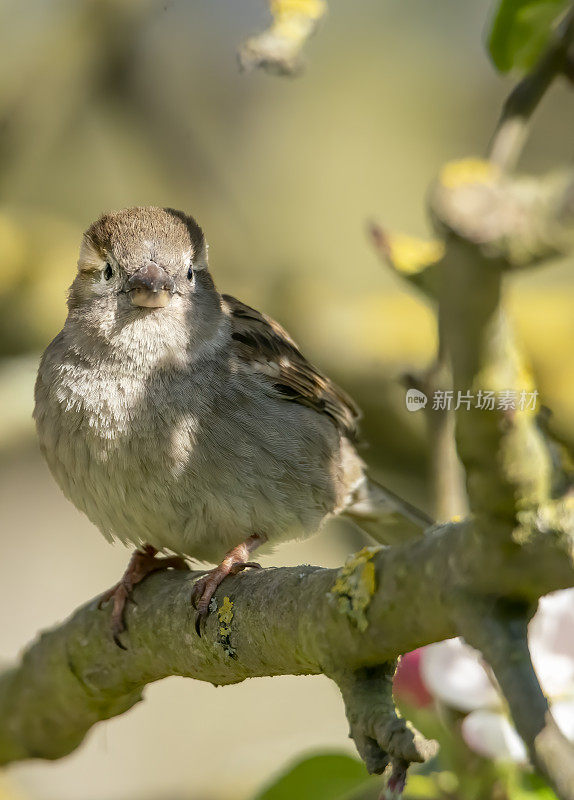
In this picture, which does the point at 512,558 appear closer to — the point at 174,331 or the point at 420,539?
the point at 420,539

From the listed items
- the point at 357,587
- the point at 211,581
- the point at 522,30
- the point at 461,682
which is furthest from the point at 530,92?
the point at 211,581

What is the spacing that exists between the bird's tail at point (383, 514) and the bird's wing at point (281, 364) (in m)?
0.27

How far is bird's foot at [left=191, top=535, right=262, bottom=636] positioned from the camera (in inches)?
109

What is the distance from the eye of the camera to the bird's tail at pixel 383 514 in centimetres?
401

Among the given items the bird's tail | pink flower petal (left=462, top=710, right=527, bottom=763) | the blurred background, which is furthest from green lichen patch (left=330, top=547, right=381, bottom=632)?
the blurred background

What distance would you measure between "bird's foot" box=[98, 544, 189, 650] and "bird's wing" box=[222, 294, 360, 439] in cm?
72

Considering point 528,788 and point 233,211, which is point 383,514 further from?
point 233,211

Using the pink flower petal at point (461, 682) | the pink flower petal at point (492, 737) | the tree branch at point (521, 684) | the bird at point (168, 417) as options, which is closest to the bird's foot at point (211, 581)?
the bird at point (168, 417)

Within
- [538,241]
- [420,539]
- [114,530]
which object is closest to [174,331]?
[114,530]

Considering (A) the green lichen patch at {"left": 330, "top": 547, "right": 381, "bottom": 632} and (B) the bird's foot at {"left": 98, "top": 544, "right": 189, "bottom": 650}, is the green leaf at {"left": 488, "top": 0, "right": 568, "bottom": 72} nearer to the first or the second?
(A) the green lichen patch at {"left": 330, "top": 547, "right": 381, "bottom": 632}

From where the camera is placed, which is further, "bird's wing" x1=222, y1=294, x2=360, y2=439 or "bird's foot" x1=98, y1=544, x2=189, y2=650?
"bird's wing" x1=222, y1=294, x2=360, y2=439

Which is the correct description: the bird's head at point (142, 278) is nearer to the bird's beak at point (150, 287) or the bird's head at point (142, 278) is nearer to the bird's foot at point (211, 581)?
the bird's beak at point (150, 287)

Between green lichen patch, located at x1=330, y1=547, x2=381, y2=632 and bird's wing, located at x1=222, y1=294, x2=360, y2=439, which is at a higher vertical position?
bird's wing, located at x1=222, y1=294, x2=360, y2=439

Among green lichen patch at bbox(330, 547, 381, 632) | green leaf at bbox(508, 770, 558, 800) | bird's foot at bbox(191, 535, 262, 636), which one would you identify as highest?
bird's foot at bbox(191, 535, 262, 636)
